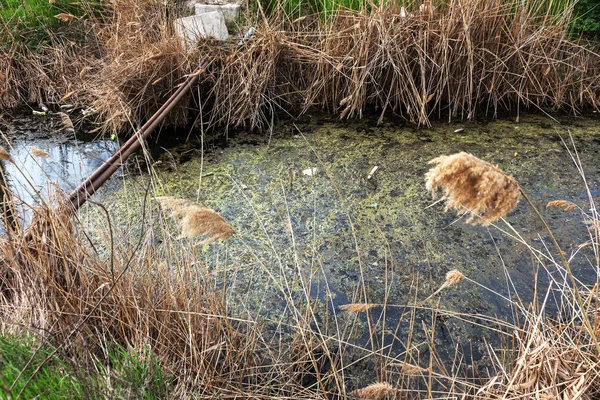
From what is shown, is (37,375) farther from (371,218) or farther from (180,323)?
(371,218)

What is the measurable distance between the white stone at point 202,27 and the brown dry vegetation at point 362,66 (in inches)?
3.1

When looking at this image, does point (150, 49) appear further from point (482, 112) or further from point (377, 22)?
point (482, 112)

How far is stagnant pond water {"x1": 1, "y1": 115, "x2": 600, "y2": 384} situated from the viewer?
6.12ft

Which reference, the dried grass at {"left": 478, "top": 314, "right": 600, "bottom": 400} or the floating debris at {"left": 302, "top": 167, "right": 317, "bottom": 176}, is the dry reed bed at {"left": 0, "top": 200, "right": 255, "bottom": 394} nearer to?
the dried grass at {"left": 478, "top": 314, "right": 600, "bottom": 400}

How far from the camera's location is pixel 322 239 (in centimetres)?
231

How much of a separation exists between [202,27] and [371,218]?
6.75ft

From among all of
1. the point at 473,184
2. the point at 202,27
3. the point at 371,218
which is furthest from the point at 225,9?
the point at 473,184

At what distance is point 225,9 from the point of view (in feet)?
12.7

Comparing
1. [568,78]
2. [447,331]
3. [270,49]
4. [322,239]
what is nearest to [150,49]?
[270,49]

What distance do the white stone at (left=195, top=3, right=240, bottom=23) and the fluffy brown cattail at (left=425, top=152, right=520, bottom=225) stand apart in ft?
11.0

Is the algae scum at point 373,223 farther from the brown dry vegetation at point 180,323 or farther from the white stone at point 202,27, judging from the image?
the white stone at point 202,27

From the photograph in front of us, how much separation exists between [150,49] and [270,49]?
2.62 ft

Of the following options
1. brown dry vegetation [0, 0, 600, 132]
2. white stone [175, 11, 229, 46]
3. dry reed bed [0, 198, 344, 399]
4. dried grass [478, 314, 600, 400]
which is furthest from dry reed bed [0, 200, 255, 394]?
white stone [175, 11, 229, 46]

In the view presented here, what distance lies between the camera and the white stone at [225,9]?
3.86m
